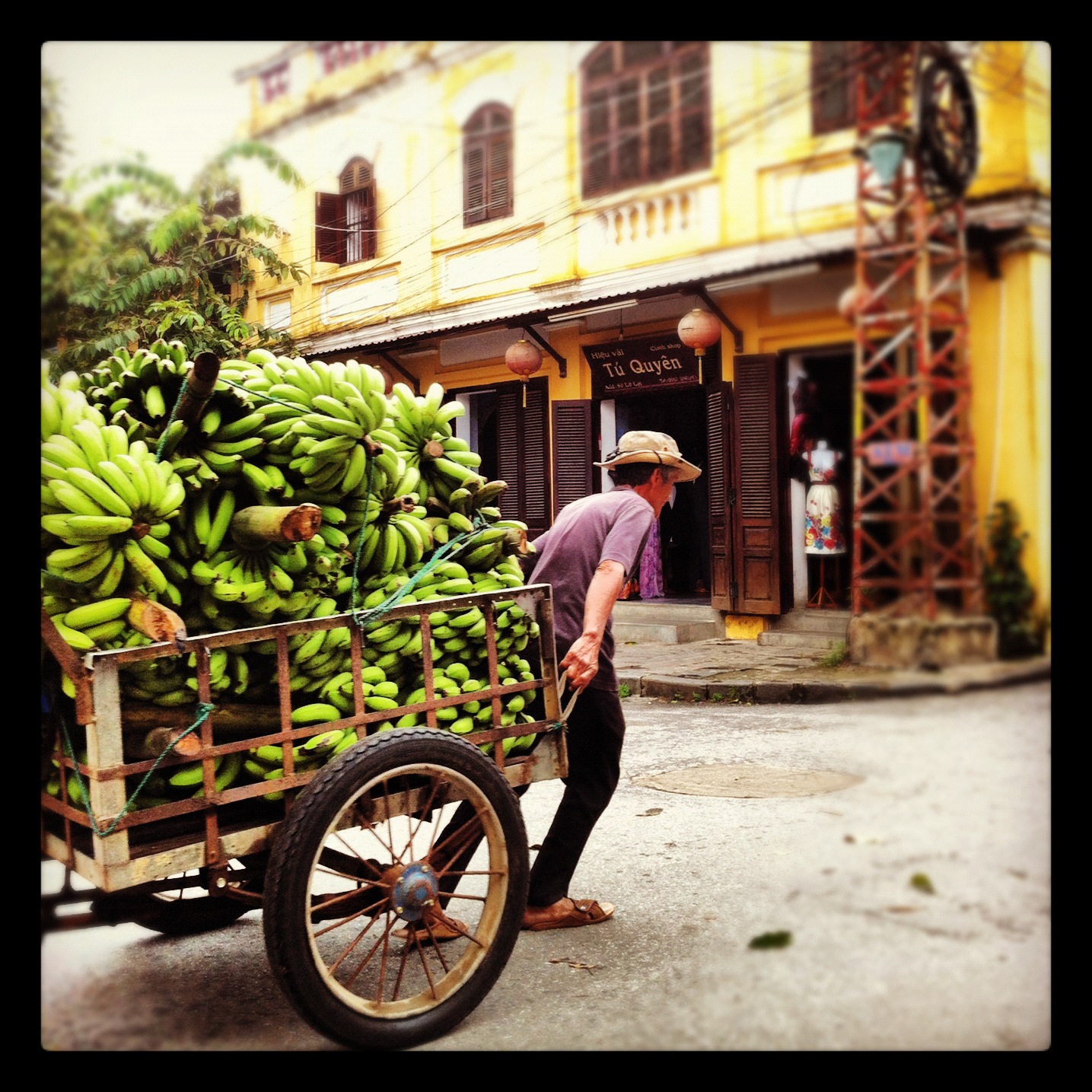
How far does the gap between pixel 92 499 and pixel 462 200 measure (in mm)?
1276

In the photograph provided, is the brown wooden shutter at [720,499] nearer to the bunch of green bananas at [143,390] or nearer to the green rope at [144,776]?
the bunch of green bananas at [143,390]

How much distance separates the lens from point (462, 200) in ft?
10.4

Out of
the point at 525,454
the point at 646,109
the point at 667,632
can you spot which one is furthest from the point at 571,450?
the point at 646,109

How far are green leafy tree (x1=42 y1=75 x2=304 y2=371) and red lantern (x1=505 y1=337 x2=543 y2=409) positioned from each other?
678 millimetres

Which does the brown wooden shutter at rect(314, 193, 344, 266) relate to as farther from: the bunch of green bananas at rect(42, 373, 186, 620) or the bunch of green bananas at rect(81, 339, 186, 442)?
the bunch of green bananas at rect(42, 373, 186, 620)

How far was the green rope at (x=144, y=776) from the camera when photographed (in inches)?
96.7

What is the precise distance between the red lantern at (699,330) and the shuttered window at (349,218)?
935 millimetres

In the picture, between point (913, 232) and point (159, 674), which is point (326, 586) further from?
point (913, 232)

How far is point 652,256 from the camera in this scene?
3.00 metres

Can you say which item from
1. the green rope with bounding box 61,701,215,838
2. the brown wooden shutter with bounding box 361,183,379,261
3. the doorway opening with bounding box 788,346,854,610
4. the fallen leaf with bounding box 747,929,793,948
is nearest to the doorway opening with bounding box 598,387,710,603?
the doorway opening with bounding box 788,346,854,610

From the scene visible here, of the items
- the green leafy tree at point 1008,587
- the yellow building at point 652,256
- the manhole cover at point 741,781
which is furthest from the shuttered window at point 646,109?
the manhole cover at point 741,781

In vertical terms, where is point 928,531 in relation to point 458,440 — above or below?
below
